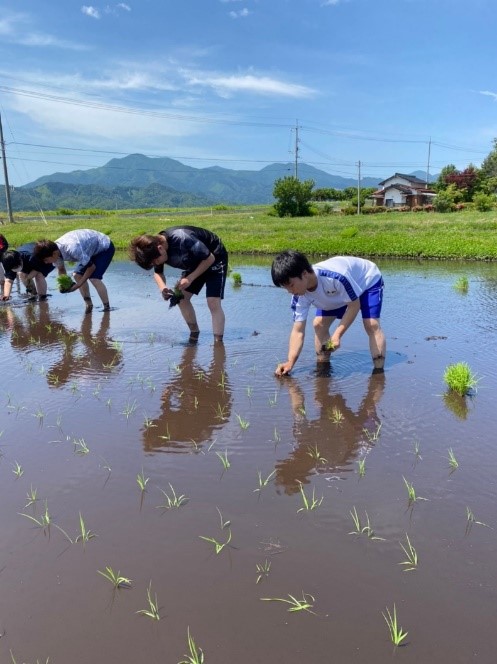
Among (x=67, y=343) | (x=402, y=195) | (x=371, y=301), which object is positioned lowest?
(x=67, y=343)

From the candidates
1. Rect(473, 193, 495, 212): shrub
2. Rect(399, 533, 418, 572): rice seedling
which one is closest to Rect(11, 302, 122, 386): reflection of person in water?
Rect(399, 533, 418, 572): rice seedling

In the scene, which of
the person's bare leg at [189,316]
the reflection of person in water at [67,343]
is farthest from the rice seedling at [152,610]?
the person's bare leg at [189,316]

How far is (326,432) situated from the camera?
3.62 metres

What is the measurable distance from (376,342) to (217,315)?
6.95 feet

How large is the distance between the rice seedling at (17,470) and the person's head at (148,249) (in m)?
2.89

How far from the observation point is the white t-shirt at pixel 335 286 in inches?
184

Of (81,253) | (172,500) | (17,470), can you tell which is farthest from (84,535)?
(81,253)

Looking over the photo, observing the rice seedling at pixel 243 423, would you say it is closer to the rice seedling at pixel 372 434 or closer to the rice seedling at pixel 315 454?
the rice seedling at pixel 315 454

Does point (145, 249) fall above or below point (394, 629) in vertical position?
above

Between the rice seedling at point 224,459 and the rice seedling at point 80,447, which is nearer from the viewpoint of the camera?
the rice seedling at point 224,459

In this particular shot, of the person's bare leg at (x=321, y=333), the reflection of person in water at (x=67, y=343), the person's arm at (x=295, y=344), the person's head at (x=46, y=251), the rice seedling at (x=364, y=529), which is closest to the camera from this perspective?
the rice seedling at (x=364, y=529)

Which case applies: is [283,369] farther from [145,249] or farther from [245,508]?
[245,508]

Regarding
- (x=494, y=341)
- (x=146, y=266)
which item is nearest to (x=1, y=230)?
(x=146, y=266)

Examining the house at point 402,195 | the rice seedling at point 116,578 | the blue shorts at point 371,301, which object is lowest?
the rice seedling at point 116,578
